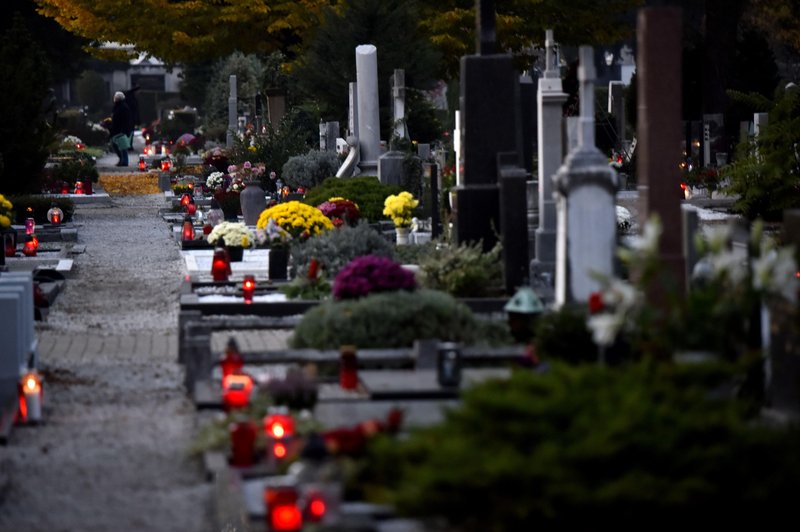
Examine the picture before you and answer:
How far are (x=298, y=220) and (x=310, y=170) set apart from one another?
1126cm

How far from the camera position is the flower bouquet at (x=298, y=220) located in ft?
69.8

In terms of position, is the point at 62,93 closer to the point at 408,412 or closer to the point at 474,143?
the point at 474,143

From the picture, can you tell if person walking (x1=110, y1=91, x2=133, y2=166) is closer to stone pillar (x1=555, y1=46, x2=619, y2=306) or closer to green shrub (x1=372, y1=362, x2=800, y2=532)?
stone pillar (x1=555, y1=46, x2=619, y2=306)

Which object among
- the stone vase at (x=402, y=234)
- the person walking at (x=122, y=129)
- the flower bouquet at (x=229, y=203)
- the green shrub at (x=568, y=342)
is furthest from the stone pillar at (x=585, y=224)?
the person walking at (x=122, y=129)

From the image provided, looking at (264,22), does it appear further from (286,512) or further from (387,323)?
(286,512)

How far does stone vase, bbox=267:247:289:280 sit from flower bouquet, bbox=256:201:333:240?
3.43 feet

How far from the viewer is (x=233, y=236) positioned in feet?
72.5

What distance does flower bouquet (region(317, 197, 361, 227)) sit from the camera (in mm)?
23547

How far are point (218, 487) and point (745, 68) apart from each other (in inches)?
1596

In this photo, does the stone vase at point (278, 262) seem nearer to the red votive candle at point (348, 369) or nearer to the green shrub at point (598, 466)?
the red votive candle at point (348, 369)

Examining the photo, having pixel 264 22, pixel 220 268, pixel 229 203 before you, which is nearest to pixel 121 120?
pixel 264 22

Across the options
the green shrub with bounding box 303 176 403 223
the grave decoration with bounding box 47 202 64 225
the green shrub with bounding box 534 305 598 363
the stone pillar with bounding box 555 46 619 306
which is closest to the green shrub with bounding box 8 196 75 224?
the grave decoration with bounding box 47 202 64 225

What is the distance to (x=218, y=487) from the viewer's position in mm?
9805

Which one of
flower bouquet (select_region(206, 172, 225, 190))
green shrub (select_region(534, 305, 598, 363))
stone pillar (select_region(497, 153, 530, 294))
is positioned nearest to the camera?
green shrub (select_region(534, 305, 598, 363))
